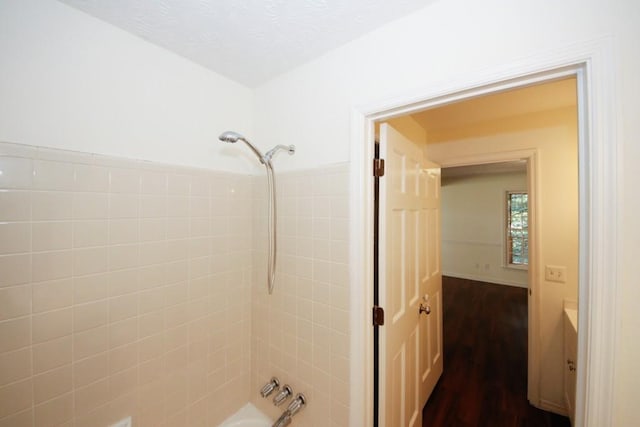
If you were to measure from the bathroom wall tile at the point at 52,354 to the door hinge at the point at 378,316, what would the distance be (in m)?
1.19

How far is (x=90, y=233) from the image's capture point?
2.87 ft

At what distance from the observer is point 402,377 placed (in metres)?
1.21

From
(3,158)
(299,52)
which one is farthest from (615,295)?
(3,158)

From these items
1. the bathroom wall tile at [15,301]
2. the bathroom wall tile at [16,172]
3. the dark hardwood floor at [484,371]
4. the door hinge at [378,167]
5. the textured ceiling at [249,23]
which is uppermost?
the textured ceiling at [249,23]

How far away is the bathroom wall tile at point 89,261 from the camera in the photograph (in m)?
0.85

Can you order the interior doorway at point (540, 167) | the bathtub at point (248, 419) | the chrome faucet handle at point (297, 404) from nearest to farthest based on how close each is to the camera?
1. the chrome faucet handle at point (297, 404)
2. the bathtub at point (248, 419)
3. the interior doorway at point (540, 167)

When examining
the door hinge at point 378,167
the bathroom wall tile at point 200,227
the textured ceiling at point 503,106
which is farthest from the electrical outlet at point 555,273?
the bathroom wall tile at point 200,227

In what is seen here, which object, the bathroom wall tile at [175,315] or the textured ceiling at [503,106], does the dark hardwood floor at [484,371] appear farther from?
the textured ceiling at [503,106]

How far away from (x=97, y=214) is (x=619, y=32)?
173 cm

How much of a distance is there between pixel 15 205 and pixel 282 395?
4.44ft

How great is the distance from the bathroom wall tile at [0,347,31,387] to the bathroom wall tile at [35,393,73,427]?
0.13 m

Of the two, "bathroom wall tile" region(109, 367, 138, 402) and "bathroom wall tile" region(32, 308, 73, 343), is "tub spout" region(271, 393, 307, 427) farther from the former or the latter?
"bathroom wall tile" region(32, 308, 73, 343)

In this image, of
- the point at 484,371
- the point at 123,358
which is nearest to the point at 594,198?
the point at 123,358

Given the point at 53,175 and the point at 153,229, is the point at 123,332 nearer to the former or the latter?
the point at 153,229
